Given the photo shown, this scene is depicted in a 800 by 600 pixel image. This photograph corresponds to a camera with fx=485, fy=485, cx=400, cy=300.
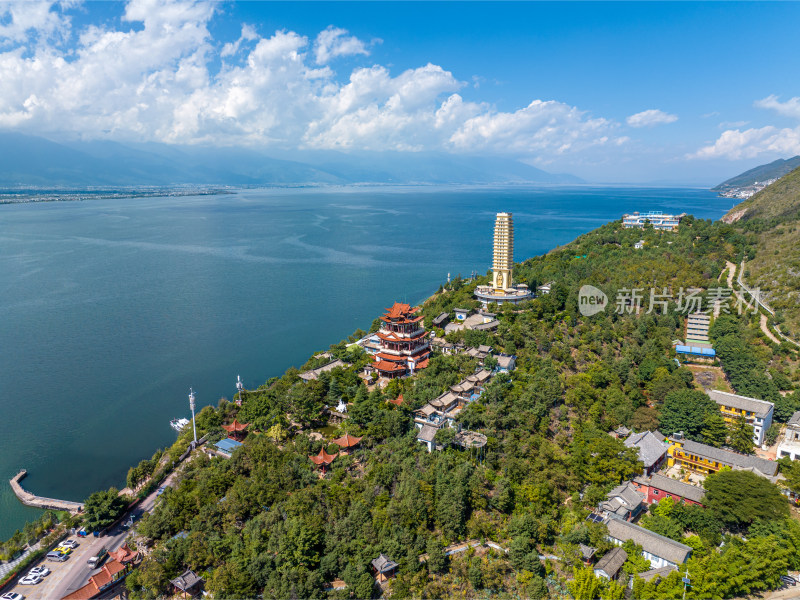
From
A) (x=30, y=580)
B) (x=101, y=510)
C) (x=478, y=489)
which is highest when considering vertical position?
(x=478, y=489)

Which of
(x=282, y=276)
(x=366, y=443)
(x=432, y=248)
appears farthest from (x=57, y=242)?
(x=366, y=443)

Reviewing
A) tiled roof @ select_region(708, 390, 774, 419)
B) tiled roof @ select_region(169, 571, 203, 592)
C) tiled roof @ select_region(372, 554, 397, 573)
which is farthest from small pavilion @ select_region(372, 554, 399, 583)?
tiled roof @ select_region(708, 390, 774, 419)

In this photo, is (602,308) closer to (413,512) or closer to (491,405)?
(491,405)

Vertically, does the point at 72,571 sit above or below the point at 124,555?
below

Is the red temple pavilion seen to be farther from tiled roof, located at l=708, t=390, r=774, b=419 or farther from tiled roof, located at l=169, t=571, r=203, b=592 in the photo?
tiled roof, located at l=708, t=390, r=774, b=419

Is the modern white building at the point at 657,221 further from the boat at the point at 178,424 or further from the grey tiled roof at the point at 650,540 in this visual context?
the boat at the point at 178,424

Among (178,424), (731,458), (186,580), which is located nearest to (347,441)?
(186,580)

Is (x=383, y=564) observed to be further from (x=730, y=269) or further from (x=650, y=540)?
(x=730, y=269)
